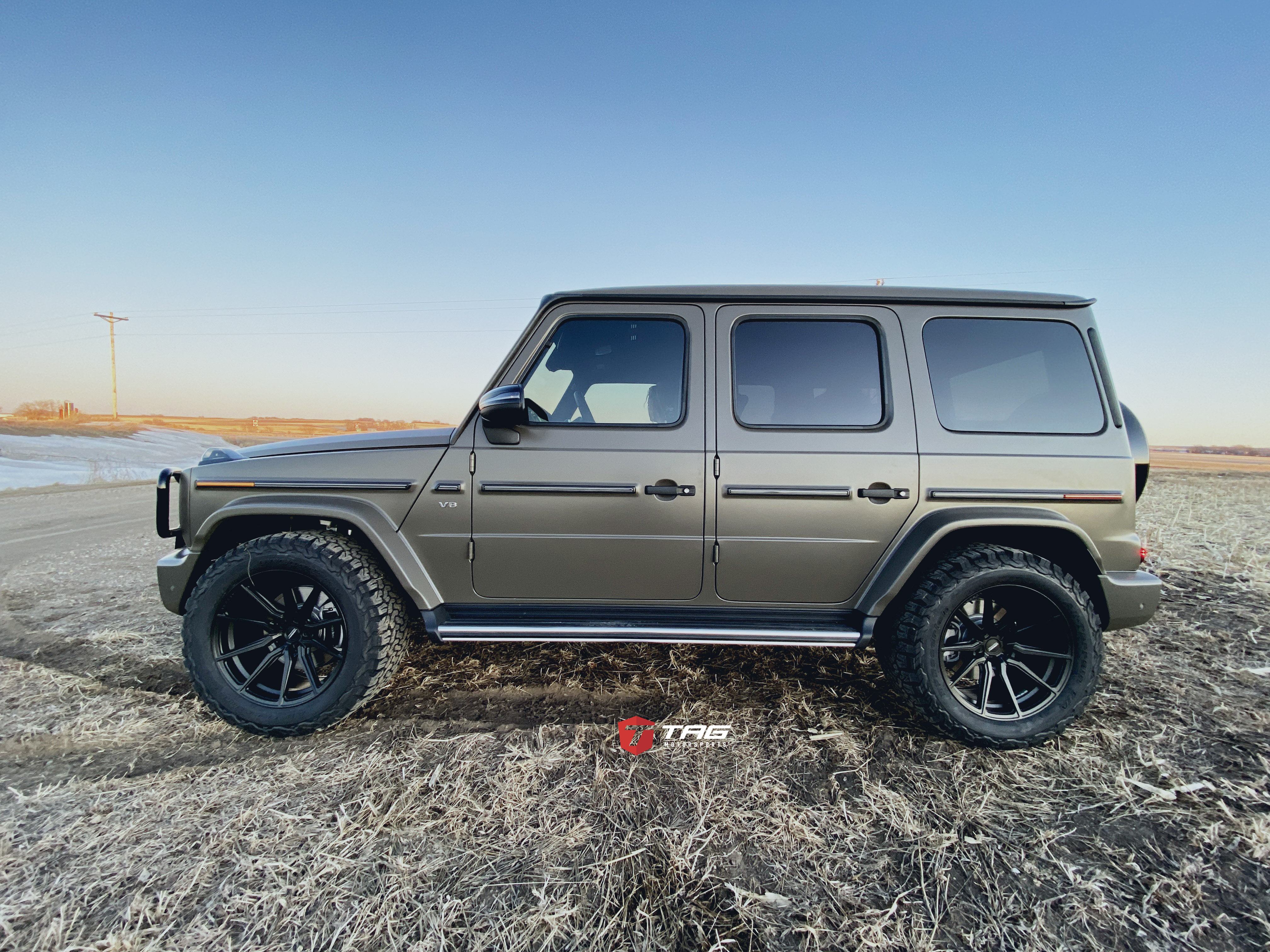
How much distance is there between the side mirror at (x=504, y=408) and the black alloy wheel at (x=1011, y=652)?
207cm

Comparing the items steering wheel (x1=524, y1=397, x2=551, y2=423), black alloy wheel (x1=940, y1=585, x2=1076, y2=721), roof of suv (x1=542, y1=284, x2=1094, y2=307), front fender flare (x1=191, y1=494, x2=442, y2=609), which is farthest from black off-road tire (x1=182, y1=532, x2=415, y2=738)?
black alloy wheel (x1=940, y1=585, x2=1076, y2=721)

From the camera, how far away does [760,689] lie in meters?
2.73

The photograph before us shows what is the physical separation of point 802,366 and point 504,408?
4.60 ft

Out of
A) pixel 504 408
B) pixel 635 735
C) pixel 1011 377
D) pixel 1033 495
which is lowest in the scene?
pixel 635 735

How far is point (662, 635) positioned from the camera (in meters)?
2.26

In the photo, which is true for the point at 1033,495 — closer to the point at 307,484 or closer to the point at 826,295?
the point at 826,295

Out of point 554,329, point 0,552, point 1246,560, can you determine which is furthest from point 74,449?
point 1246,560

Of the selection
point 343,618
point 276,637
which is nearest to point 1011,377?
point 343,618

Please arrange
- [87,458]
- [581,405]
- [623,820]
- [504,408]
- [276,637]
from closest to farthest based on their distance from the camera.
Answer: [623,820], [504,408], [276,637], [581,405], [87,458]

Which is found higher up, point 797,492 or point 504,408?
point 504,408

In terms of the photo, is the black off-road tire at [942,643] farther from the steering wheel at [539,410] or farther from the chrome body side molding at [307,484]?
the chrome body side molding at [307,484]

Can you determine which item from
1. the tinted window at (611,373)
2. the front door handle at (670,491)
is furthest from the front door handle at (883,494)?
the tinted window at (611,373)

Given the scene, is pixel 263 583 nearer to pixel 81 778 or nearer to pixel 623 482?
pixel 81 778

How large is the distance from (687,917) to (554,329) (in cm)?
225
